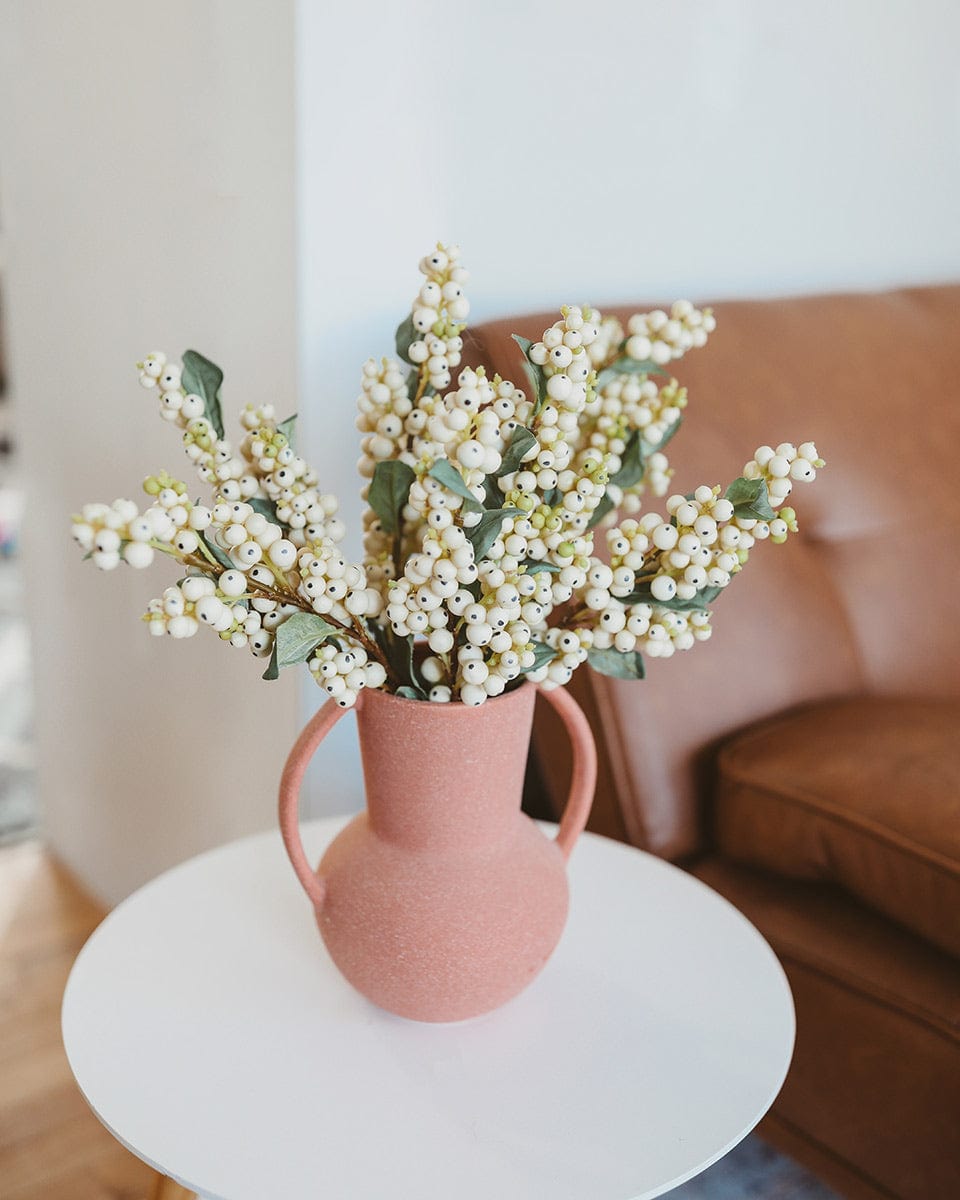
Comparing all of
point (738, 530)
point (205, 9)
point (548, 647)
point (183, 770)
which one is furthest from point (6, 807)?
point (738, 530)

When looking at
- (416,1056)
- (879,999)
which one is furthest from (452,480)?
(879,999)

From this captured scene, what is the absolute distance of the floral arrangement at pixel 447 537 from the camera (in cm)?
72

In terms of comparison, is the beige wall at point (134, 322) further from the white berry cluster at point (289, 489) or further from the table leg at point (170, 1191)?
the table leg at point (170, 1191)

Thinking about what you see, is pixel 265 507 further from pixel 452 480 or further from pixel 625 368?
pixel 625 368

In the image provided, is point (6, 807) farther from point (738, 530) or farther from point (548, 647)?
point (738, 530)

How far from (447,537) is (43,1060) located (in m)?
1.14

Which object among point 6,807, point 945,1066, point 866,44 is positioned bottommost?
point 6,807

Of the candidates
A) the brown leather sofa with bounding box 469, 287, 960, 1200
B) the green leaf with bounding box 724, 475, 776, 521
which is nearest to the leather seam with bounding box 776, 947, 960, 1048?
the brown leather sofa with bounding box 469, 287, 960, 1200

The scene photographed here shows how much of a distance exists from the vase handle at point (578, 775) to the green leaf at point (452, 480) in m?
0.21

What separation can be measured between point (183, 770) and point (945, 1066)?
3.02 ft

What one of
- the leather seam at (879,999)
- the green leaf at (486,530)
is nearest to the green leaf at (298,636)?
the green leaf at (486,530)

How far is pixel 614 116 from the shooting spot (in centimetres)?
133

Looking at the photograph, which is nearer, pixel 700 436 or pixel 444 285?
pixel 444 285

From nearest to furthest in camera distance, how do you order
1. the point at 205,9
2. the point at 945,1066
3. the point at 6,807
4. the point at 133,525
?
the point at 133,525 < the point at 945,1066 < the point at 205,9 < the point at 6,807
